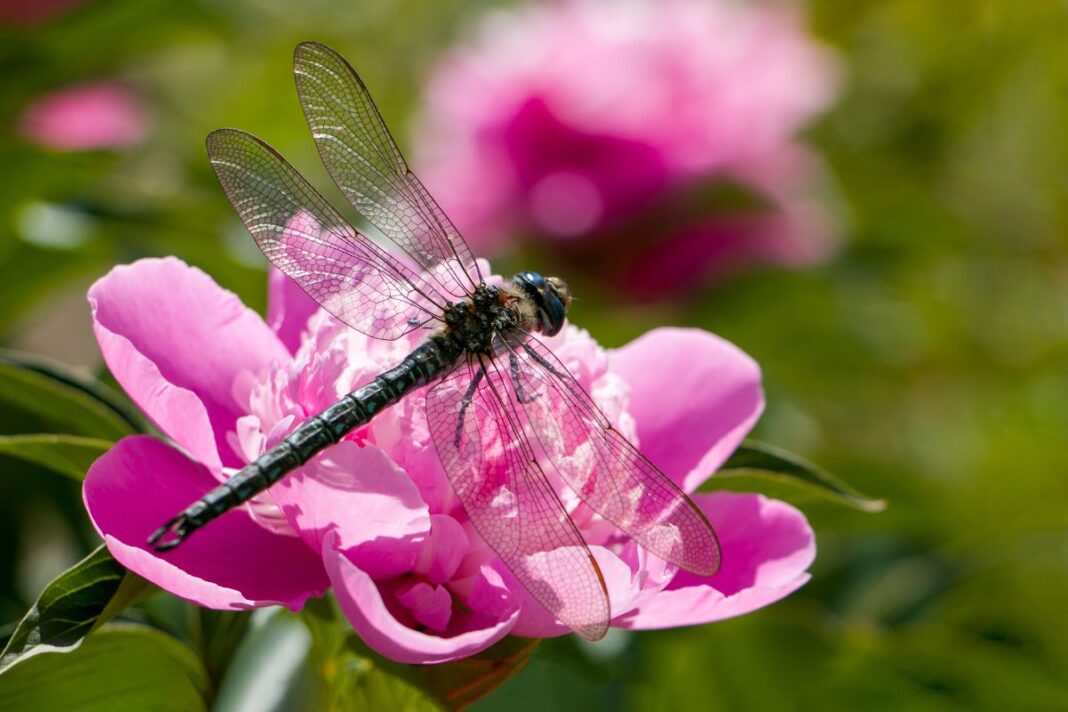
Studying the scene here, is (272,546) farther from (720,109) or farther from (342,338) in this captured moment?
(720,109)

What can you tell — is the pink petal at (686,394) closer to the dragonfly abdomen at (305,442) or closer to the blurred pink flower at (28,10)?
the dragonfly abdomen at (305,442)

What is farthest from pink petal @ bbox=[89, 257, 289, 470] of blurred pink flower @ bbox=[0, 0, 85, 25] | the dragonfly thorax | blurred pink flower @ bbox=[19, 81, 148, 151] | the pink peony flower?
blurred pink flower @ bbox=[0, 0, 85, 25]

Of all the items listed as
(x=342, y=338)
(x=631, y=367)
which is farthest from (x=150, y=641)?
(x=631, y=367)

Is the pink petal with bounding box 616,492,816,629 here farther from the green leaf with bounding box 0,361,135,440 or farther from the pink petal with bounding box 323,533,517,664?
the green leaf with bounding box 0,361,135,440

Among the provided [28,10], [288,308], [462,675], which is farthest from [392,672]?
[28,10]

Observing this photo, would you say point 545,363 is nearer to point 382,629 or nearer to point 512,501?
point 512,501

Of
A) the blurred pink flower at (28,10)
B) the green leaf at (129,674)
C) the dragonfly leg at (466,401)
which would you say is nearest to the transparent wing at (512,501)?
the dragonfly leg at (466,401)

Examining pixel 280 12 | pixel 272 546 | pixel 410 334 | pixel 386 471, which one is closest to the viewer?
pixel 386 471
